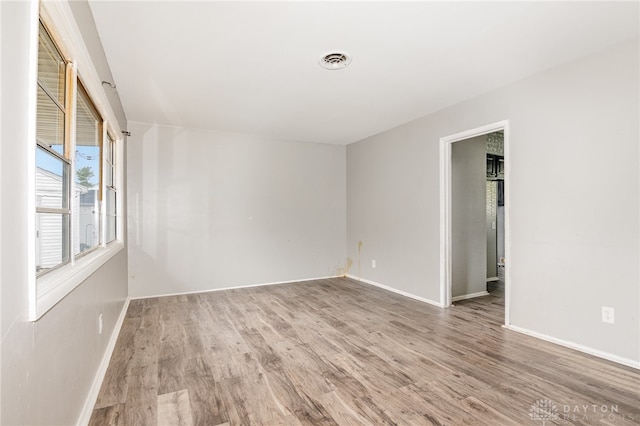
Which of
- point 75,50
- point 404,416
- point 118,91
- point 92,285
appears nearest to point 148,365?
point 92,285

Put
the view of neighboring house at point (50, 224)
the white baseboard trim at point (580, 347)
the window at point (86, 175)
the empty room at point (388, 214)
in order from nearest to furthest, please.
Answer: the view of neighboring house at point (50, 224) < the empty room at point (388, 214) < the window at point (86, 175) < the white baseboard trim at point (580, 347)

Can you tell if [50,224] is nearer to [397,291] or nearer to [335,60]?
[335,60]

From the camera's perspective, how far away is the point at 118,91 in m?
3.18

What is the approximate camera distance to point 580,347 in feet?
8.38

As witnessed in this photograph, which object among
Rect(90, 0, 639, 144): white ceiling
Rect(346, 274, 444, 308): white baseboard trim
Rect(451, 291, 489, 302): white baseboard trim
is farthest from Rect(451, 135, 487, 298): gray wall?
Rect(90, 0, 639, 144): white ceiling

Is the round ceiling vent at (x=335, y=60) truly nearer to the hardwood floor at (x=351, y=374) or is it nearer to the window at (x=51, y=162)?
the window at (x=51, y=162)

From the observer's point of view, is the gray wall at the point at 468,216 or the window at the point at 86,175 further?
the gray wall at the point at 468,216

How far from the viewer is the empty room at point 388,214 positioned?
1.42m

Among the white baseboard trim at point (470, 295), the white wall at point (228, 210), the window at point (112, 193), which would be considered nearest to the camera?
the window at point (112, 193)

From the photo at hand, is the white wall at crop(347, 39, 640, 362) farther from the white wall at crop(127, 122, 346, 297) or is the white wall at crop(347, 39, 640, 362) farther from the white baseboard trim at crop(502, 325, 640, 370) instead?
the white wall at crop(127, 122, 346, 297)

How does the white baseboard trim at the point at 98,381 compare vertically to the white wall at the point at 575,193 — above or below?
below

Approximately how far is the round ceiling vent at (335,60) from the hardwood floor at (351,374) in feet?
7.76

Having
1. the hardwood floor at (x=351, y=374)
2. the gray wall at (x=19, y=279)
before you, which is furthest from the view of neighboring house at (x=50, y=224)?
the hardwood floor at (x=351, y=374)

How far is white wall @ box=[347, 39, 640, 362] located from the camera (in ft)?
7.61
